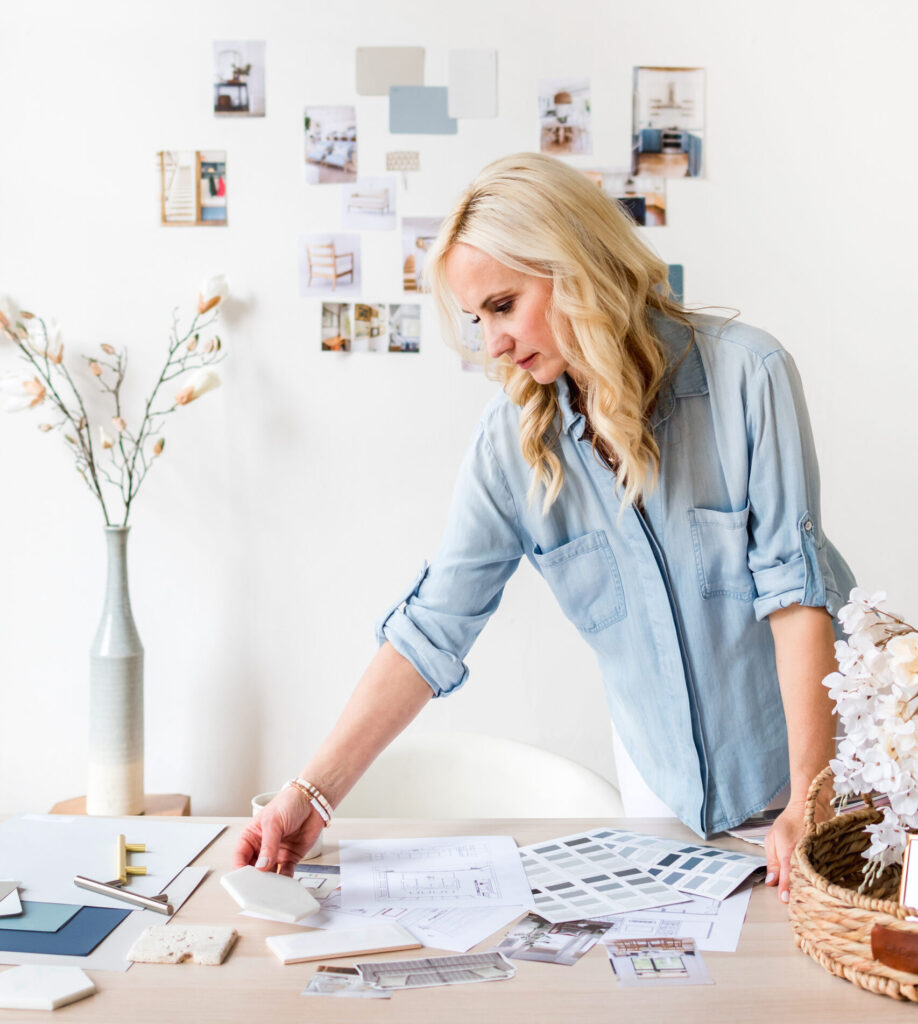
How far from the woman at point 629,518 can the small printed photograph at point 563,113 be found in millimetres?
1098

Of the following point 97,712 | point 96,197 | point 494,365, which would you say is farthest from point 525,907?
point 96,197

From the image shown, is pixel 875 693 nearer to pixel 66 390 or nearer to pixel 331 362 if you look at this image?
pixel 331 362

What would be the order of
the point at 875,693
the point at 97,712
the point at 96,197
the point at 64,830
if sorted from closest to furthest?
1. the point at 875,693
2. the point at 64,830
3. the point at 97,712
4. the point at 96,197

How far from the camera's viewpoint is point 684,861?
1.11m

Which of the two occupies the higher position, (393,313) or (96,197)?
(96,197)

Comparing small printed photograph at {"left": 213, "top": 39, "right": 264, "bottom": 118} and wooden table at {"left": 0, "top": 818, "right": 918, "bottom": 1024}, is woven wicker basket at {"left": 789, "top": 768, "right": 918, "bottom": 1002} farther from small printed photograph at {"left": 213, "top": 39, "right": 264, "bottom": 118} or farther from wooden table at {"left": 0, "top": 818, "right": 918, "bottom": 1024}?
small printed photograph at {"left": 213, "top": 39, "right": 264, "bottom": 118}

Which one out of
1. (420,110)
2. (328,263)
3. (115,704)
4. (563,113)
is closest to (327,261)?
(328,263)

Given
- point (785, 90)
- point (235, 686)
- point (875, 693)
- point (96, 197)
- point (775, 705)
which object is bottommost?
point (235, 686)

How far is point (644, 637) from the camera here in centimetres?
130

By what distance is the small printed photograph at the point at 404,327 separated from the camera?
7.48 feet

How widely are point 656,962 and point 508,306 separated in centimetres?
75

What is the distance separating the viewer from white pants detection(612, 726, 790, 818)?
1322 millimetres

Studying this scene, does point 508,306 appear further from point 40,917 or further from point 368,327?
point 368,327

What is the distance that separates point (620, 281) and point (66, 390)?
1534 millimetres
